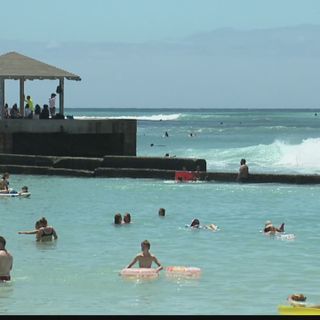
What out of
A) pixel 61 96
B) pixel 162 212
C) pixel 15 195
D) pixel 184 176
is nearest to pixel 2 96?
pixel 61 96

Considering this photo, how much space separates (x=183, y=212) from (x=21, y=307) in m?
13.6

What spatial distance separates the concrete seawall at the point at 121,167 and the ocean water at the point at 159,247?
66 centimetres

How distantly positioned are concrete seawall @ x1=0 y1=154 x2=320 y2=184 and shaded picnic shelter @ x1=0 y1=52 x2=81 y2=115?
10.6ft

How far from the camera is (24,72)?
42094 millimetres

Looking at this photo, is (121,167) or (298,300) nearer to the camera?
(298,300)

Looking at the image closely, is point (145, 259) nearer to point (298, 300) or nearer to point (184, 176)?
point (298, 300)

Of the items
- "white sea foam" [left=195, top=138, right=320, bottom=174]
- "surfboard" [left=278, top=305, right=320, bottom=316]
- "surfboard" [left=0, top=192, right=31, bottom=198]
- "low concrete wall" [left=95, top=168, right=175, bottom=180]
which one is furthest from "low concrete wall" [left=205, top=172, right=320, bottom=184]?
"surfboard" [left=278, top=305, right=320, bottom=316]

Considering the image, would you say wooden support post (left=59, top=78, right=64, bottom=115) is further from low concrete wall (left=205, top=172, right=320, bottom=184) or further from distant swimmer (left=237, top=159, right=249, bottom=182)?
distant swimmer (left=237, top=159, right=249, bottom=182)

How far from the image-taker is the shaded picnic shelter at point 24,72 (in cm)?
4194

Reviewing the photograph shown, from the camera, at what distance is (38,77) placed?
41938 mm

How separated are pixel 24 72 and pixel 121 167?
19.2ft

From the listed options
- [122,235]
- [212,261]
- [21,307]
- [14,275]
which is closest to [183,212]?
[122,235]

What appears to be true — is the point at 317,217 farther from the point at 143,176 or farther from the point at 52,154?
the point at 52,154

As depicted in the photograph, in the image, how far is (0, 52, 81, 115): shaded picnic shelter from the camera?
4194cm
